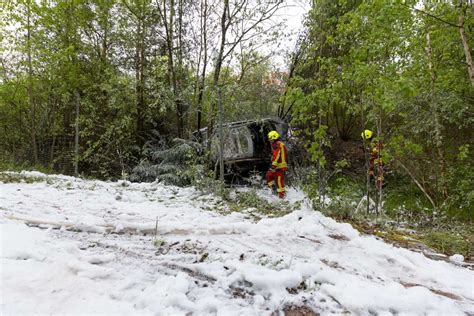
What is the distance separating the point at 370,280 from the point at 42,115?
13.6 metres

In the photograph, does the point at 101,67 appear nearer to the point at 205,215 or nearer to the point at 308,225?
the point at 205,215

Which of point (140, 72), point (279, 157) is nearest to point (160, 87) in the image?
point (140, 72)

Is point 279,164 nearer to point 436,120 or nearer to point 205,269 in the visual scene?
point 436,120

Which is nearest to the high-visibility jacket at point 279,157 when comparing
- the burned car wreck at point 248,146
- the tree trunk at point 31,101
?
the burned car wreck at point 248,146

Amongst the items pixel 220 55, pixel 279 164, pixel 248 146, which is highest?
pixel 220 55

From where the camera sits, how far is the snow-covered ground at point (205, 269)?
5.91 ft

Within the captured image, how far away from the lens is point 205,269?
2346 mm

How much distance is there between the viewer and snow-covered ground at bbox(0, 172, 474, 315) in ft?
5.91

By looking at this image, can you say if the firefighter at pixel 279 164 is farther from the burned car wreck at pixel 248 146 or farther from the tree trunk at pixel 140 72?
the tree trunk at pixel 140 72

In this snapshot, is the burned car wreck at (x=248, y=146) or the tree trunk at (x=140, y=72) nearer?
the burned car wreck at (x=248, y=146)

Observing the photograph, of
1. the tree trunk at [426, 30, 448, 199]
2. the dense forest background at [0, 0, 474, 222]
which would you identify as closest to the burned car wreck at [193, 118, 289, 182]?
→ the dense forest background at [0, 0, 474, 222]

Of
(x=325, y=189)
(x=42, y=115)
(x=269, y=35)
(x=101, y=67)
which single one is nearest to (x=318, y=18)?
(x=269, y=35)

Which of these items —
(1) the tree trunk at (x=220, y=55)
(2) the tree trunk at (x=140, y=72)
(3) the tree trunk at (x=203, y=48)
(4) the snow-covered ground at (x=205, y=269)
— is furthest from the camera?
(2) the tree trunk at (x=140, y=72)

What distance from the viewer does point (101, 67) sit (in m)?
11.0
